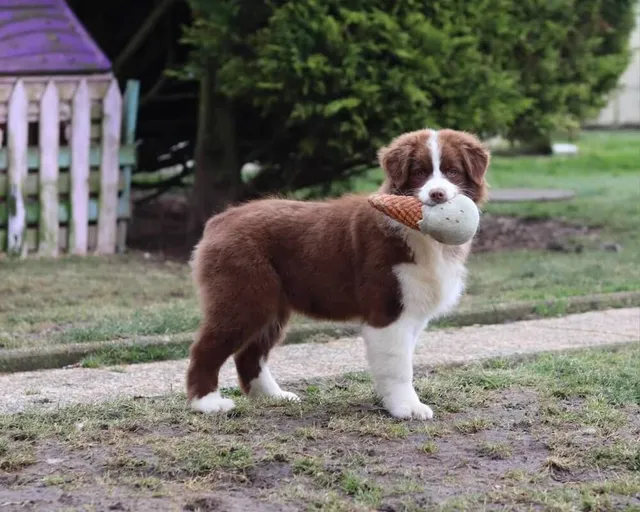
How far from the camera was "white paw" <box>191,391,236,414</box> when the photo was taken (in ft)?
17.6

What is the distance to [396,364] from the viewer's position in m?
5.30

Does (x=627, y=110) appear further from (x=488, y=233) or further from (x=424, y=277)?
(x=424, y=277)

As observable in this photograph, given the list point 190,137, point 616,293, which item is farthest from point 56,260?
point 616,293

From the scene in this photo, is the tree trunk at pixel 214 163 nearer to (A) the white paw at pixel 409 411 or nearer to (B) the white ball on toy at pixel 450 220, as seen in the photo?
(A) the white paw at pixel 409 411

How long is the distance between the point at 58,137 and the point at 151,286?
7.88 ft

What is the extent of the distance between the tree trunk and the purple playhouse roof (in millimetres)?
1221

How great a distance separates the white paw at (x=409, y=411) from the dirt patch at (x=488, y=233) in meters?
6.45

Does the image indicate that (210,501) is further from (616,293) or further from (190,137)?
(190,137)

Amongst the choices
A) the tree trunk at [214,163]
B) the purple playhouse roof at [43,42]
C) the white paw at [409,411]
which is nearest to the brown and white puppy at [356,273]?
the white paw at [409,411]

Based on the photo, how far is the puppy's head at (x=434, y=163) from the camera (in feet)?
17.3

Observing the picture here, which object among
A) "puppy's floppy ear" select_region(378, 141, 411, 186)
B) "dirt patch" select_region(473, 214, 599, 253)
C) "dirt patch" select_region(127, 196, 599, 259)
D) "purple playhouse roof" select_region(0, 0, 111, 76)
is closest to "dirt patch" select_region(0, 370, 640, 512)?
"puppy's floppy ear" select_region(378, 141, 411, 186)

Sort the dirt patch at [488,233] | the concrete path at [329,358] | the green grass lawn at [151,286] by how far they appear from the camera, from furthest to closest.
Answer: the dirt patch at [488,233], the green grass lawn at [151,286], the concrete path at [329,358]

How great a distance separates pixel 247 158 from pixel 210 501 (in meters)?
8.22

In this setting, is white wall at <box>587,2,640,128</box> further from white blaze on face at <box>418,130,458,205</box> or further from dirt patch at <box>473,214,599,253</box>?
white blaze on face at <box>418,130,458,205</box>
